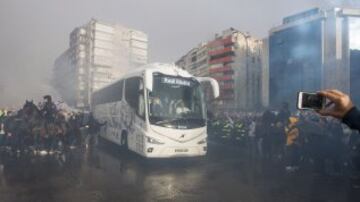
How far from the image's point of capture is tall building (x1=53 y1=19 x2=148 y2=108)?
30.9 meters

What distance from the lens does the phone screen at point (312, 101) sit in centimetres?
187

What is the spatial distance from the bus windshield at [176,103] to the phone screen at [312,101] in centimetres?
741

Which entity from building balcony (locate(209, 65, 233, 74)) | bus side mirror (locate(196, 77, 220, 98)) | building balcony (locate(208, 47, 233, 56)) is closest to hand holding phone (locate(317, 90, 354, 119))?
bus side mirror (locate(196, 77, 220, 98))

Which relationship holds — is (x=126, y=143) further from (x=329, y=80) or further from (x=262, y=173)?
(x=329, y=80)

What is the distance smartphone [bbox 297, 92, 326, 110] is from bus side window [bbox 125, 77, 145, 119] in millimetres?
7695

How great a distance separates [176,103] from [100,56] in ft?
75.4

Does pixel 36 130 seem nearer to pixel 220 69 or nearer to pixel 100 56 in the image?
pixel 100 56

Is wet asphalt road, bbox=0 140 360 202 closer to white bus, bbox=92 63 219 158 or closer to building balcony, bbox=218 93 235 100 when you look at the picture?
white bus, bbox=92 63 219 158

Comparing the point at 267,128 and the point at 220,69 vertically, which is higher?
the point at 220,69

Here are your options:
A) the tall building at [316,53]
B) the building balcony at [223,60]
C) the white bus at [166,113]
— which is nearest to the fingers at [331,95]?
the white bus at [166,113]

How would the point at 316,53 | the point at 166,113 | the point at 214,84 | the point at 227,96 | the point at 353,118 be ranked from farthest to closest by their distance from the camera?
the point at 227,96 → the point at 316,53 → the point at 214,84 → the point at 166,113 → the point at 353,118

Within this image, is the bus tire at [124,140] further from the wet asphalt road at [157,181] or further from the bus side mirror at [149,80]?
the bus side mirror at [149,80]

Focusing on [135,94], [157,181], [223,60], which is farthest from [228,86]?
[157,181]

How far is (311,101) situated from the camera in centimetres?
189
